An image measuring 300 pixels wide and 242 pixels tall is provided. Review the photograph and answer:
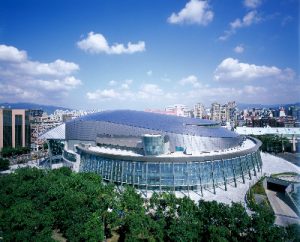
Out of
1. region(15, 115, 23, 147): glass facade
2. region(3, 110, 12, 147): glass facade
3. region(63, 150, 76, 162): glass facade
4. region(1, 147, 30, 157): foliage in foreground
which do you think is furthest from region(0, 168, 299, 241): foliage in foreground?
region(15, 115, 23, 147): glass facade

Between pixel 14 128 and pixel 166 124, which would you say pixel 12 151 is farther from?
pixel 166 124

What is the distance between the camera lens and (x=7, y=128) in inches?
3622

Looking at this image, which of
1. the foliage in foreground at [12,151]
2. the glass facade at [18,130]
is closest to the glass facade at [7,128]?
the glass facade at [18,130]

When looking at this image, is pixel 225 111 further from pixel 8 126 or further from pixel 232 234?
pixel 232 234

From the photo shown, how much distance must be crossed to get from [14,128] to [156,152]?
69.0m

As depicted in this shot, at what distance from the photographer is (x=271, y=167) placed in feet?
201

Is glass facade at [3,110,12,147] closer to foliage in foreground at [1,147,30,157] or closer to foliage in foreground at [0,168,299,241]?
foliage in foreground at [1,147,30,157]

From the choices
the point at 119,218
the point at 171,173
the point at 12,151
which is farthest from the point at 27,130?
the point at 119,218

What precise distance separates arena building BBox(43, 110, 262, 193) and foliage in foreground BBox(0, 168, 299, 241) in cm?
1307

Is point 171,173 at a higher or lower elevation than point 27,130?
lower

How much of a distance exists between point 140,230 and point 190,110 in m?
157

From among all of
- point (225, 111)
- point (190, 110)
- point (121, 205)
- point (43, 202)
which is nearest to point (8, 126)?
point (43, 202)

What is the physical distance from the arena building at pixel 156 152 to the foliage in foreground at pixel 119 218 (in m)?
13.1

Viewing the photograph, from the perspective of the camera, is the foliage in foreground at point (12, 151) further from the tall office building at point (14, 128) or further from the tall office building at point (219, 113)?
the tall office building at point (219, 113)
